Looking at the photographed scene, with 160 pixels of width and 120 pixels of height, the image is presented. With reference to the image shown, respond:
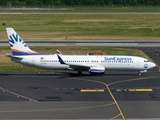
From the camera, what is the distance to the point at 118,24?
133 meters

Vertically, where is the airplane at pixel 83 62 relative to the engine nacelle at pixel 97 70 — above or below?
above

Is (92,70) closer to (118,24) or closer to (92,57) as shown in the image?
(92,57)

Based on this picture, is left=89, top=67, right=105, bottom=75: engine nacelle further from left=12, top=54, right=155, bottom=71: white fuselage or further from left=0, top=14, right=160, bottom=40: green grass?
left=0, top=14, right=160, bottom=40: green grass

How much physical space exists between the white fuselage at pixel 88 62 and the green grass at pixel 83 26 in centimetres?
4311

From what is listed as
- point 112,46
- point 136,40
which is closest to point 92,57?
point 112,46

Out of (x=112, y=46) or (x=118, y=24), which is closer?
(x=112, y=46)

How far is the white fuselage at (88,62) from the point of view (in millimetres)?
62750

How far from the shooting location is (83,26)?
12838 cm

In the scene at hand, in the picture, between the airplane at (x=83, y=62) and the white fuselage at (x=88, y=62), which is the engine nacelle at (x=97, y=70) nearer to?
the airplane at (x=83, y=62)

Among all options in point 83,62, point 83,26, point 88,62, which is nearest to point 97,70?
point 88,62

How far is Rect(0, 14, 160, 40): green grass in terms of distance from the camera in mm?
110000

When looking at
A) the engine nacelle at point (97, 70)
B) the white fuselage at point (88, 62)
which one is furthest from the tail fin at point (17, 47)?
the engine nacelle at point (97, 70)

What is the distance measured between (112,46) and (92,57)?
101 ft

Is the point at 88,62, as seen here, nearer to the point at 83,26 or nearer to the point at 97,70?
the point at 97,70
